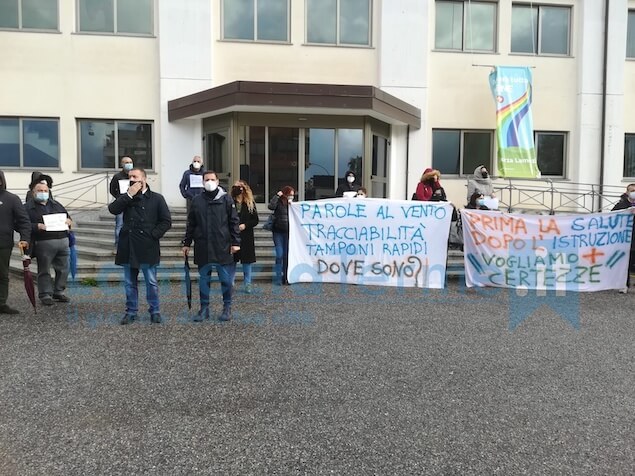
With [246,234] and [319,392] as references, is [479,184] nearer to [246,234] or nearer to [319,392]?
[246,234]

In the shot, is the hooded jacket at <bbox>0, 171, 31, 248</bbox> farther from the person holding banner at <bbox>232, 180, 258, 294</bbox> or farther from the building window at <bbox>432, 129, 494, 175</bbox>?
the building window at <bbox>432, 129, 494, 175</bbox>

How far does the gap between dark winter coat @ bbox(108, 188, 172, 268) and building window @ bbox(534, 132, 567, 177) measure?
13344 mm

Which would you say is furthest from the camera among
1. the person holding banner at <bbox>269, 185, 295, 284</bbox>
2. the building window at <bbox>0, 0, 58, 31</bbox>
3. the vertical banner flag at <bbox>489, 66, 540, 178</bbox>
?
the vertical banner flag at <bbox>489, 66, 540, 178</bbox>

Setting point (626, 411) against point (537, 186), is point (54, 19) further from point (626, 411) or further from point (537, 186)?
point (626, 411)

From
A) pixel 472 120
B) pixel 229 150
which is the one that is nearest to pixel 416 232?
pixel 229 150

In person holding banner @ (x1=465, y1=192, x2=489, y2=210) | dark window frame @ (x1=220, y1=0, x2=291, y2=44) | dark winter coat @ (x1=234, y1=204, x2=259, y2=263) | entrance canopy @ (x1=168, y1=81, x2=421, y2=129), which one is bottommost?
dark winter coat @ (x1=234, y1=204, x2=259, y2=263)

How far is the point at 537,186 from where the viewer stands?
52.9 feet

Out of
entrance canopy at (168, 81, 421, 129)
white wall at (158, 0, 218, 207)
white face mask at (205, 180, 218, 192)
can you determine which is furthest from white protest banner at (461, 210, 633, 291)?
white wall at (158, 0, 218, 207)

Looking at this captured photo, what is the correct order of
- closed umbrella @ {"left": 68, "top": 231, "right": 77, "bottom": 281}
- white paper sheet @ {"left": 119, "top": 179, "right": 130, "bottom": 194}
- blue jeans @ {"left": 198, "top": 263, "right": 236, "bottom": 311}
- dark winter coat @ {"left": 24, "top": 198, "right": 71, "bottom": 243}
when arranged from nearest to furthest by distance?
blue jeans @ {"left": 198, "top": 263, "right": 236, "bottom": 311} → dark winter coat @ {"left": 24, "top": 198, "right": 71, "bottom": 243} → closed umbrella @ {"left": 68, "top": 231, "right": 77, "bottom": 281} → white paper sheet @ {"left": 119, "top": 179, "right": 130, "bottom": 194}

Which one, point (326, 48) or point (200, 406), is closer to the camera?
point (200, 406)

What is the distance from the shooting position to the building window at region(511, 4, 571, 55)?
16.2 meters

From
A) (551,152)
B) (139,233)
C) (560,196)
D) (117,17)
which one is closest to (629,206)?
(560,196)

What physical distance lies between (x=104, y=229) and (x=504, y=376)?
9961 millimetres

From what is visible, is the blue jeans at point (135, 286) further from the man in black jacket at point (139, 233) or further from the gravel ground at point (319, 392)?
the gravel ground at point (319, 392)
